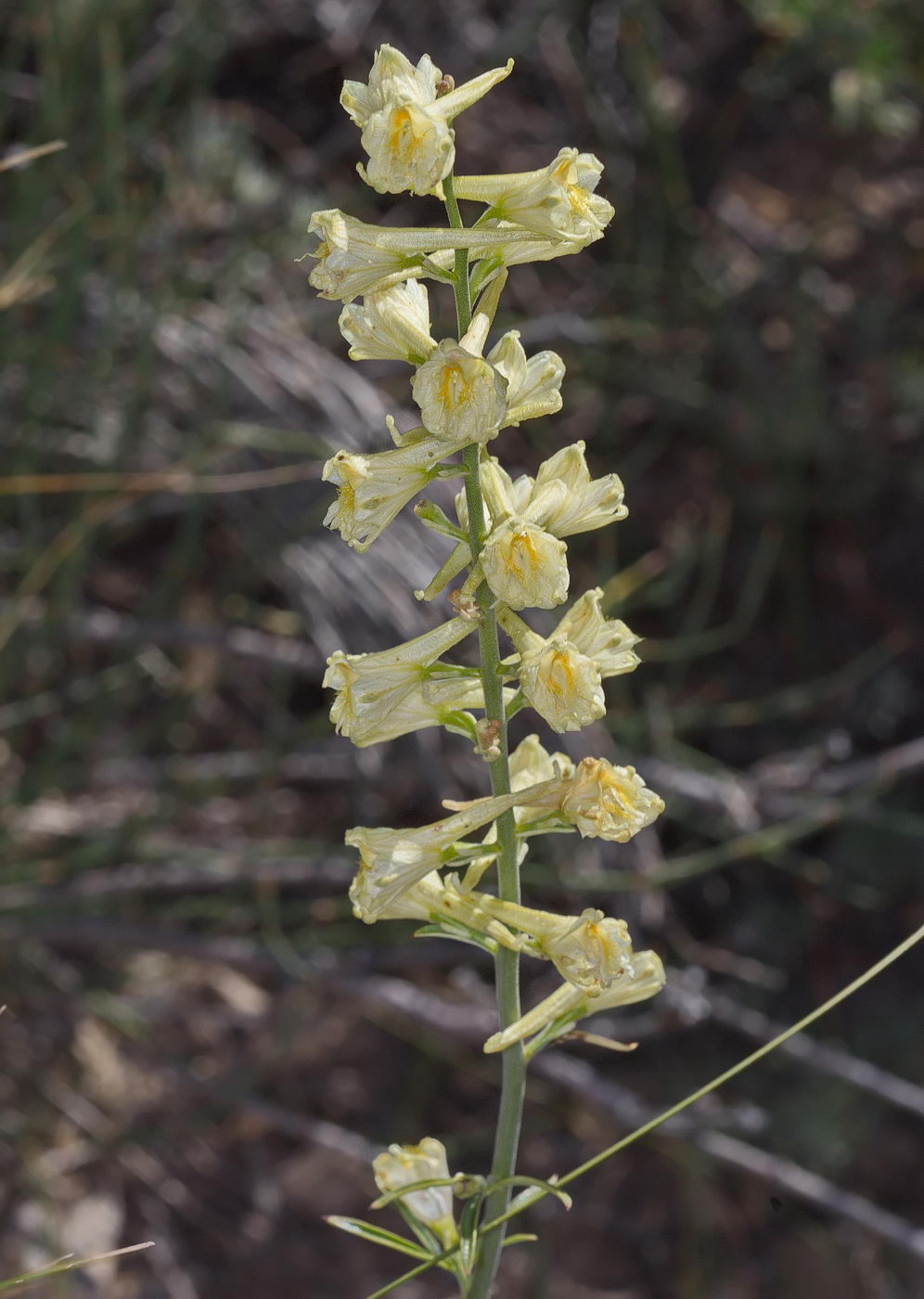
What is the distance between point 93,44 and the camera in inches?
139

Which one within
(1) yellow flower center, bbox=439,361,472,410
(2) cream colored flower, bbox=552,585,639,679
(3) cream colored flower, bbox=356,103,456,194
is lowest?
(2) cream colored flower, bbox=552,585,639,679

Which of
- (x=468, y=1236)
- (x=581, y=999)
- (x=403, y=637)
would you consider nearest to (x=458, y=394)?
(x=581, y=999)

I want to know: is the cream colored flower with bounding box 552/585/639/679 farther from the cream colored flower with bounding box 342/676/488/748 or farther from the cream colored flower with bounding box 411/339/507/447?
the cream colored flower with bounding box 411/339/507/447

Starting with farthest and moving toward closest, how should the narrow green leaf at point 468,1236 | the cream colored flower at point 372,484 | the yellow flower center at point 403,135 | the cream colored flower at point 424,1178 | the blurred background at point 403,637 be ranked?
the blurred background at point 403,637 < the cream colored flower at point 424,1178 < the narrow green leaf at point 468,1236 < the cream colored flower at point 372,484 < the yellow flower center at point 403,135

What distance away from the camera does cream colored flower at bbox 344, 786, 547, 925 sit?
3.98 feet

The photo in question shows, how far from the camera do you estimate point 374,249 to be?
3.71 feet

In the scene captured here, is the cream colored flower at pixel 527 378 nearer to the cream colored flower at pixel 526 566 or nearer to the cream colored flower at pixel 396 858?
the cream colored flower at pixel 526 566

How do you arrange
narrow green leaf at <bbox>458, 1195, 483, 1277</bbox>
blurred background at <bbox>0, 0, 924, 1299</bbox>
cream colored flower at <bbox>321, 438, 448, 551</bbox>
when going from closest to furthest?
cream colored flower at <bbox>321, 438, 448, 551</bbox> < narrow green leaf at <bbox>458, 1195, 483, 1277</bbox> < blurred background at <bbox>0, 0, 924, 1299</bbox>

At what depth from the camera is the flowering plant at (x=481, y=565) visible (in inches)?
42.5

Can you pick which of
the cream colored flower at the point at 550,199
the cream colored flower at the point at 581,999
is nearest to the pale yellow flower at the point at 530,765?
the cream colored flower at the point at 581,999

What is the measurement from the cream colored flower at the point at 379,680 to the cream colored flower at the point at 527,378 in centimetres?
24

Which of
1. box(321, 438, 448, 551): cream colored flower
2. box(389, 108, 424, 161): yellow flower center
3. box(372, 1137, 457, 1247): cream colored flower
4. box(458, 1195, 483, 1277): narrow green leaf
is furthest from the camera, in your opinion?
box(372, 1137, 457, 1247): cream colored flower

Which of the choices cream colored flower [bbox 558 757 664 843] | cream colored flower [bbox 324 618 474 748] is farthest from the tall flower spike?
cream colored flower [bbox 558 757 664 843]

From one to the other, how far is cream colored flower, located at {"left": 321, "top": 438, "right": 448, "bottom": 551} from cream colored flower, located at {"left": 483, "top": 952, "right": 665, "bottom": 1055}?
20.5 inches
